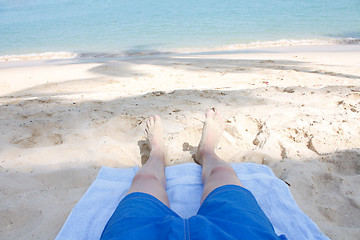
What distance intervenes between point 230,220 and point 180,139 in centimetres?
130

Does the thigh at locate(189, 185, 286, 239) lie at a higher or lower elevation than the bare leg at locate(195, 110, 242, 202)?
higher

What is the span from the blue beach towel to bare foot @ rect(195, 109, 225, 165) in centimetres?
13

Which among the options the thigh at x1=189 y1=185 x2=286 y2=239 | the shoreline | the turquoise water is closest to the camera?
the thigh at x1=189 y1=185 x2=286 y2=239

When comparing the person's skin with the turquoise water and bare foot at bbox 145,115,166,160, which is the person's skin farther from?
the turquoise water

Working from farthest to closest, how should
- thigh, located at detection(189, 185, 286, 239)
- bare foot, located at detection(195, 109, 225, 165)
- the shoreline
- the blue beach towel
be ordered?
the shoreline, bare foot, located at detection(195, 109, 225, 165), the blue beach towel, thigh, located at detection(189, 185, 286, 239)

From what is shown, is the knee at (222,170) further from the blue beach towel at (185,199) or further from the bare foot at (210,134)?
the bare foot at (210,134)

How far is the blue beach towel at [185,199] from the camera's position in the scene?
126 centimetres

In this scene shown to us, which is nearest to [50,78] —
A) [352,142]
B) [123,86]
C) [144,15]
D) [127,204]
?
[123,86]

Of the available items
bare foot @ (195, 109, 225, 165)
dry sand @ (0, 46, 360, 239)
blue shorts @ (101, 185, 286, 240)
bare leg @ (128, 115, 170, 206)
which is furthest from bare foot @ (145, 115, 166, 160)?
blue shorts @ (101, 185, 286, 240)

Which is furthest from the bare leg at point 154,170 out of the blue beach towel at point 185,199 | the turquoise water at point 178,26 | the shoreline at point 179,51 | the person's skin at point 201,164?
the turquoise water at point 178,26

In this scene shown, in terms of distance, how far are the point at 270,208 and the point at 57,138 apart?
68.6 inches

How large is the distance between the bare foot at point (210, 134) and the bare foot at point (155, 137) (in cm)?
28

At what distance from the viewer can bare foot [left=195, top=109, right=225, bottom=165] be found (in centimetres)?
187

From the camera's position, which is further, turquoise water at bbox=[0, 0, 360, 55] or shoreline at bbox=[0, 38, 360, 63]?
turquoise water at bbox=[0, 0, 360, 55]
